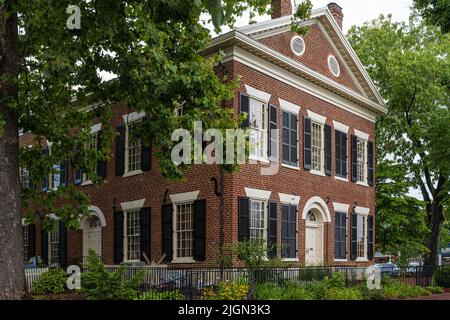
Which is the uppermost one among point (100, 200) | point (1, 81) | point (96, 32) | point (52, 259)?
point (96, 32)

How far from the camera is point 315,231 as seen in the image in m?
23.7

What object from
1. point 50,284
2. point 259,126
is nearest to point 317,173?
point 259,126

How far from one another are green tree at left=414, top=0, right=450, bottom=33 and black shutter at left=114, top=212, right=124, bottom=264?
43.6 ft

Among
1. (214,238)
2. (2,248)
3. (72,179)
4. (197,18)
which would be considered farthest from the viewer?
(72,179)

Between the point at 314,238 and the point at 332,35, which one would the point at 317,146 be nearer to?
the point at 314,238

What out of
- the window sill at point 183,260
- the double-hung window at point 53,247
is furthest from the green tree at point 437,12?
the double-hung window at point 53,247

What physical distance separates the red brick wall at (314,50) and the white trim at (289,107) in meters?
1.83

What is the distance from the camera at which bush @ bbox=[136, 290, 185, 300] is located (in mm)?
14078

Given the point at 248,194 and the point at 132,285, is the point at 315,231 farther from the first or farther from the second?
the point at 132,285

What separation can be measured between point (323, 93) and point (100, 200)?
10.2 metres

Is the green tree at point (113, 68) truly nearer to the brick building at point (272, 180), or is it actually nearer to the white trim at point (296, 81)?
the brick building at point (272, 180)

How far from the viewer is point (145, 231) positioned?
21.8m

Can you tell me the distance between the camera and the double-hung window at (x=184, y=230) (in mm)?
19938

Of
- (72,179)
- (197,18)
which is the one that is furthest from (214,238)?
(72,179)
